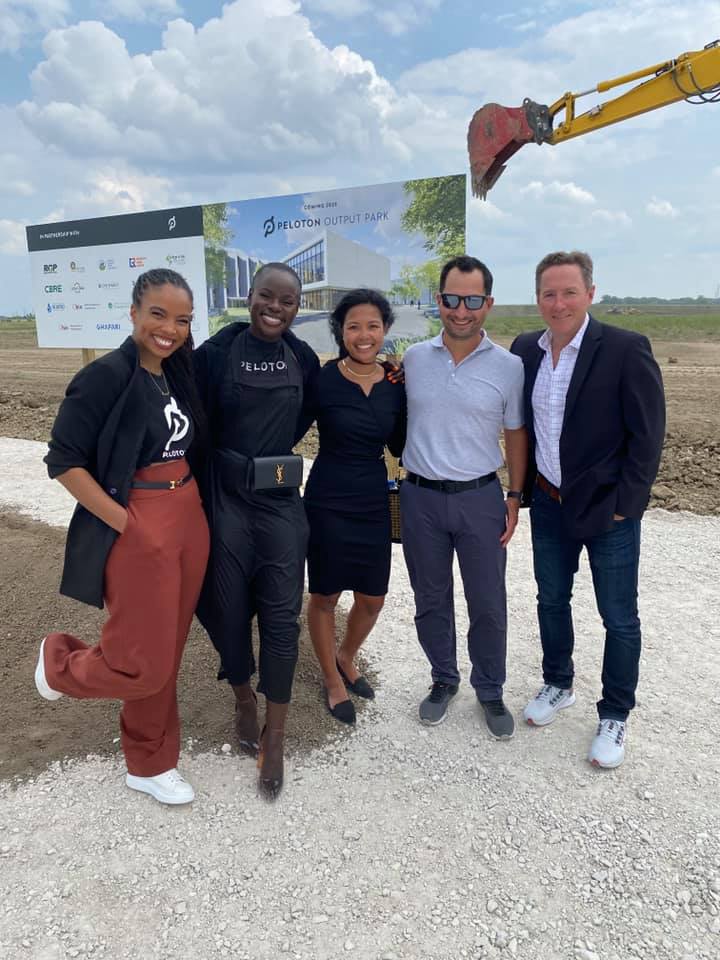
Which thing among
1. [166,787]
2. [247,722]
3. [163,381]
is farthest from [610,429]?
[166,787]

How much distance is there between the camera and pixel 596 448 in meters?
2.77

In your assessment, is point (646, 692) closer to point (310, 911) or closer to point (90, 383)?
point (310, 911)

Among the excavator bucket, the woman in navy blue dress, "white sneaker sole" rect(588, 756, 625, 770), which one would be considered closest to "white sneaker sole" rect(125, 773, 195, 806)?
the woman in navy blue dress

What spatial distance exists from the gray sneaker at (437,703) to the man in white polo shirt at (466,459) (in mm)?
235

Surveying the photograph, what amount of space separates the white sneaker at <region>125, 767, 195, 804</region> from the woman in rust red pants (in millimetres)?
389

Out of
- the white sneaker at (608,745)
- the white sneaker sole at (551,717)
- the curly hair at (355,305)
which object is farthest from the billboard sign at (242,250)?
the white sneaker at (608,745)

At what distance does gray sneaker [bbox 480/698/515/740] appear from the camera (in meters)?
3.15

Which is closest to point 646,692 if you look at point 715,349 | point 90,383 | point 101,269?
point 90,383

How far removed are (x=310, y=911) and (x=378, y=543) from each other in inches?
56.0

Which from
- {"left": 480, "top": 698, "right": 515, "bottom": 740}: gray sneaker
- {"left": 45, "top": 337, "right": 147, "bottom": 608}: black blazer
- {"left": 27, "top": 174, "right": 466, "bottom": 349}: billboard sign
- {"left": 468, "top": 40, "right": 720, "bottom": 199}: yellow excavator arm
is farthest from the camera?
{"left": 468, "top": 40, "right": 720, "bottom": 199}: yellow excavator arm

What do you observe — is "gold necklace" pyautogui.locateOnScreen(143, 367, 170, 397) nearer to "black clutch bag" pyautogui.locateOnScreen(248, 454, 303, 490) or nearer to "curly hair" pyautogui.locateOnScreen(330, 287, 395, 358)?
"black clutch bag" pyautogui.locateOnScreen(248, 454, 303, 490)

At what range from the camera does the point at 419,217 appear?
17.3ft

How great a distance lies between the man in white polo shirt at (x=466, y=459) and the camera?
289 cm

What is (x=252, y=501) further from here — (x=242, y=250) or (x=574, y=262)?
(x=242, y=250)
